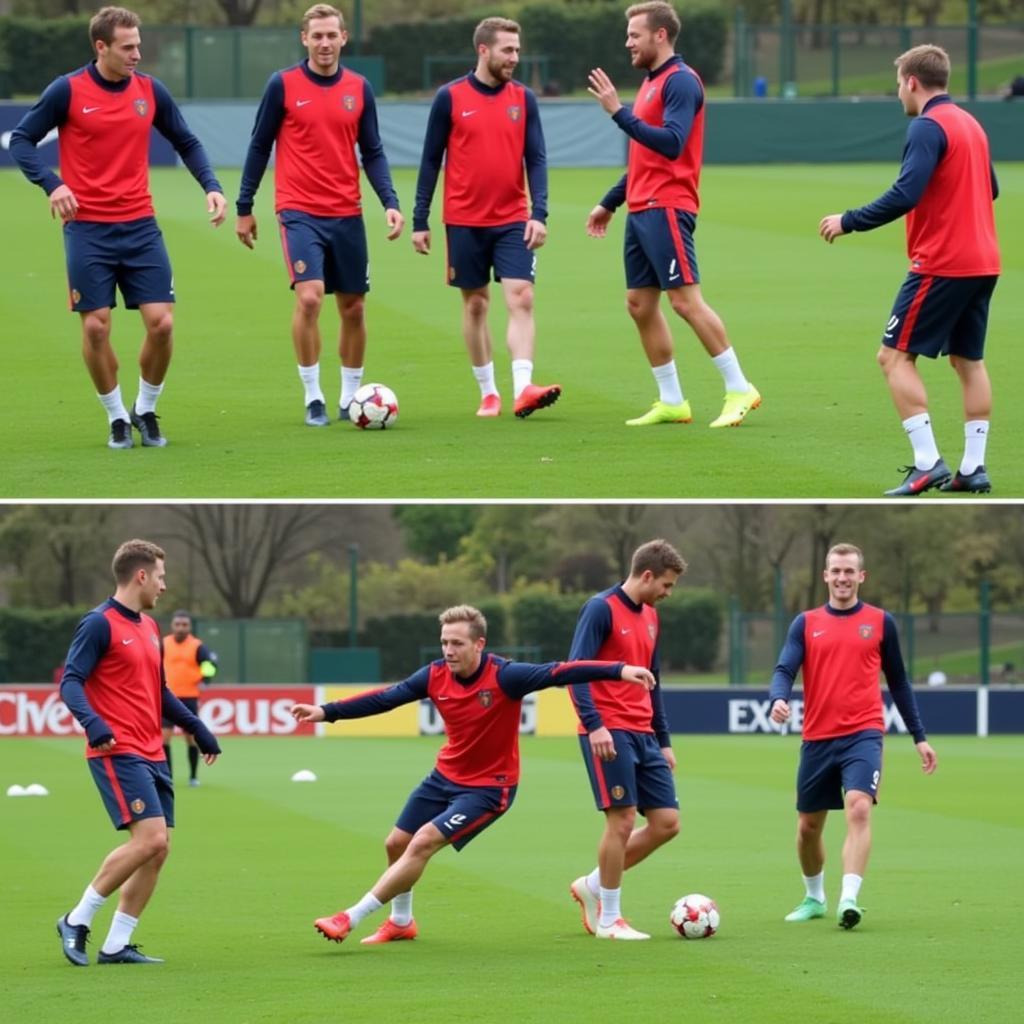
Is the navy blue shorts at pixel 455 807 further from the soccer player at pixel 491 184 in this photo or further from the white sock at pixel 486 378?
the white sock at pixel 486 378

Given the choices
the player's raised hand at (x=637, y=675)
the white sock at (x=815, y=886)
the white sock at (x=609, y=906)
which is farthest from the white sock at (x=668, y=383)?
the player's raised hand at (x=637, y=675)

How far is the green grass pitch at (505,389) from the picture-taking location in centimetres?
1212

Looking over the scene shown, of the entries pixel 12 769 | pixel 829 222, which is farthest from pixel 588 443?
pixel 12 769

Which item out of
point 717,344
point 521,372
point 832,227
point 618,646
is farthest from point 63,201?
point 618,646

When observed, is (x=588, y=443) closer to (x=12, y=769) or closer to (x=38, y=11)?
(x=12, y=769)

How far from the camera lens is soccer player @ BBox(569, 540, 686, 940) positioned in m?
9.31

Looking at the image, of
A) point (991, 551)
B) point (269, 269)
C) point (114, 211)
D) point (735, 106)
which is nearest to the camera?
point (114, 211)

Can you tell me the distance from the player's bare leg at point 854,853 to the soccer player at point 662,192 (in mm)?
4076

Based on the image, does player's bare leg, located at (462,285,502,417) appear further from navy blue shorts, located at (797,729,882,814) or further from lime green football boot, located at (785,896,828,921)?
lime green football boot, located at (785,896,828,921)

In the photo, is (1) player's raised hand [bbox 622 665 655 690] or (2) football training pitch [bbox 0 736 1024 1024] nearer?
(2) football training pitch [bbox 0 736 1024 1024]

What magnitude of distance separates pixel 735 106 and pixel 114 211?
3571 centimetres

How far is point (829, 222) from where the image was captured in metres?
10.8

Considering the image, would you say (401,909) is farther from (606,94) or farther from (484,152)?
(484,152)

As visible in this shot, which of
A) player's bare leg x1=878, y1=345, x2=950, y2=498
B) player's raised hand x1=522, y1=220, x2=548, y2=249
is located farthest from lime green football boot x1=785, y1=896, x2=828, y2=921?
player's raised hand x1=522, y1=220, x2=548, y2=249
